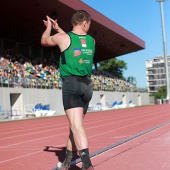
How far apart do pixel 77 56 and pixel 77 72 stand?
17 cm

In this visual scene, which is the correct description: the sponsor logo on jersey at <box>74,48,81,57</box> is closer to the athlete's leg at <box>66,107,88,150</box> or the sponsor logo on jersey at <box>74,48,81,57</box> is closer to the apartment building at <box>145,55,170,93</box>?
the athlete's leg at <box>66,107,88,150</box>

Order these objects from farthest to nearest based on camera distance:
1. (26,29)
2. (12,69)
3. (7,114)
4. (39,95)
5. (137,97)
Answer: (137,97)
(26,29)
(39,95)
(12,69)
(7,114)

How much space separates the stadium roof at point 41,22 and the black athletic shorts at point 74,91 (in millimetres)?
21614

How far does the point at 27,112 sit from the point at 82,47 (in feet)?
78.1

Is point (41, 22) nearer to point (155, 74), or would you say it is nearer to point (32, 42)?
point (32, 42)

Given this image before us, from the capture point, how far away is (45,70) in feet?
106

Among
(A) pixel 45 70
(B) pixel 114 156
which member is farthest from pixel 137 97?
(B) pixel 114 156

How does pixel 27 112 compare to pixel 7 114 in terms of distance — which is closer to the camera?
pixel 7 114

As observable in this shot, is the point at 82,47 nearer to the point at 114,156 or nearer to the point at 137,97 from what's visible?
the point at 114,156

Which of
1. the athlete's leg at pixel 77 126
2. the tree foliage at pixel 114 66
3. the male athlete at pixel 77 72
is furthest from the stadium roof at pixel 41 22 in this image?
the tree foliage at pixel 114 66

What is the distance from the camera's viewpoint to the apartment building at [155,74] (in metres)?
152

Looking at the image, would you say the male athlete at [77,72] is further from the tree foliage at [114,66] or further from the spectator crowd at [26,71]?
the tree foliage at [114,66]

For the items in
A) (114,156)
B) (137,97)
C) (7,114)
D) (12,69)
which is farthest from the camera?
(137,97)

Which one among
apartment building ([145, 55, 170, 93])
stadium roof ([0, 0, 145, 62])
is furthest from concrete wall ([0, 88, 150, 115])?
apartment building ([145, 55, 170, 93])
